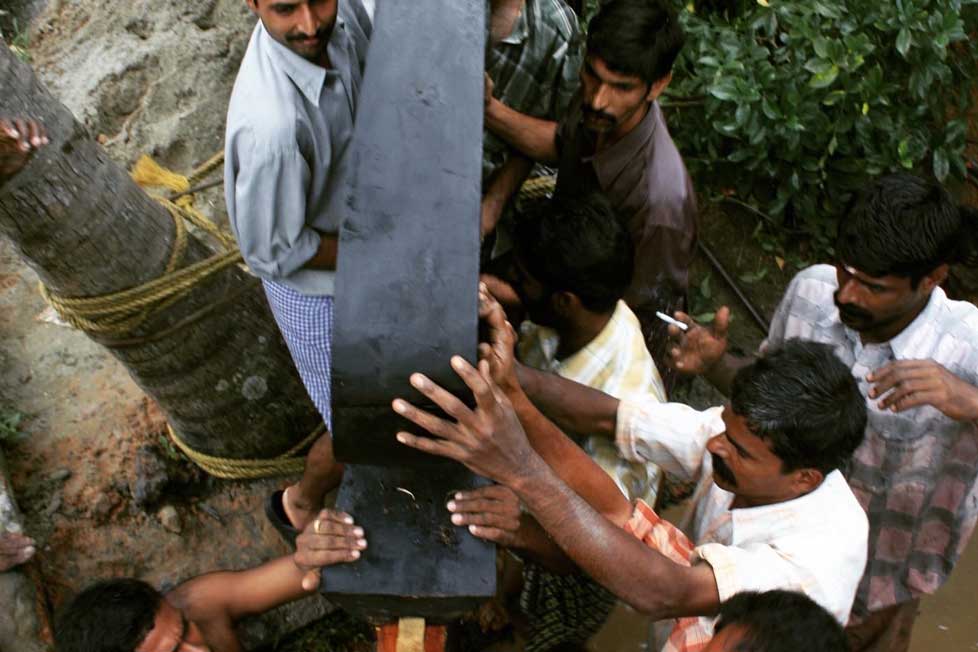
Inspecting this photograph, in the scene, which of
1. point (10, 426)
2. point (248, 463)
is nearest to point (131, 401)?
point (10, 426)

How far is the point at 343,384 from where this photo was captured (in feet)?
4.90

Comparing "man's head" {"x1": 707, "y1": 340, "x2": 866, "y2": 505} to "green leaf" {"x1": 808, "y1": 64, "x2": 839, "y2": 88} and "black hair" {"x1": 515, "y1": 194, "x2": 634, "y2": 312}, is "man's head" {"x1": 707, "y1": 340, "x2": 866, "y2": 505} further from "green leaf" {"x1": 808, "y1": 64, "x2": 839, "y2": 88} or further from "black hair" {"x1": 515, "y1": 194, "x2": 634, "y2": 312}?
"green leaf" {"x1": 808, "y1": 64, "x2": 839, "y2": 88}

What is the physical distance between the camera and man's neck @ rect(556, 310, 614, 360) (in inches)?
88.6

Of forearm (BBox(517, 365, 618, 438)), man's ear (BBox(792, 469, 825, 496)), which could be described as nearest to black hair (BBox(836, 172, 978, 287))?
man's ear (BBox(792, 469, 825, 496))

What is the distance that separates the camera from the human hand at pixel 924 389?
2.07 m

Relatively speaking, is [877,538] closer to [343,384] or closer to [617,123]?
[617,123]

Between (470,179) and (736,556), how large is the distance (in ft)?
2.94

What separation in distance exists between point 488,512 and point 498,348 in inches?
12.1

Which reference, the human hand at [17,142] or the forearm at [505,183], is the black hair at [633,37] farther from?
the human hand at [17,142]

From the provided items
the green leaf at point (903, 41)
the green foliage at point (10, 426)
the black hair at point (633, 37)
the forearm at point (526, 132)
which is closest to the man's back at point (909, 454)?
the black hair at point (633, 37)

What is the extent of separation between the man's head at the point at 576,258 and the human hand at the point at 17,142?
117 cm

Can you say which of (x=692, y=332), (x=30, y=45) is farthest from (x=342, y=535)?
(x=30, y=45)

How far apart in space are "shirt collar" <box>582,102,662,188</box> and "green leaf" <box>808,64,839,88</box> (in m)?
1.33

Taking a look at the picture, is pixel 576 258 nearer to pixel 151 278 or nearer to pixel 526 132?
pixel 526 132
